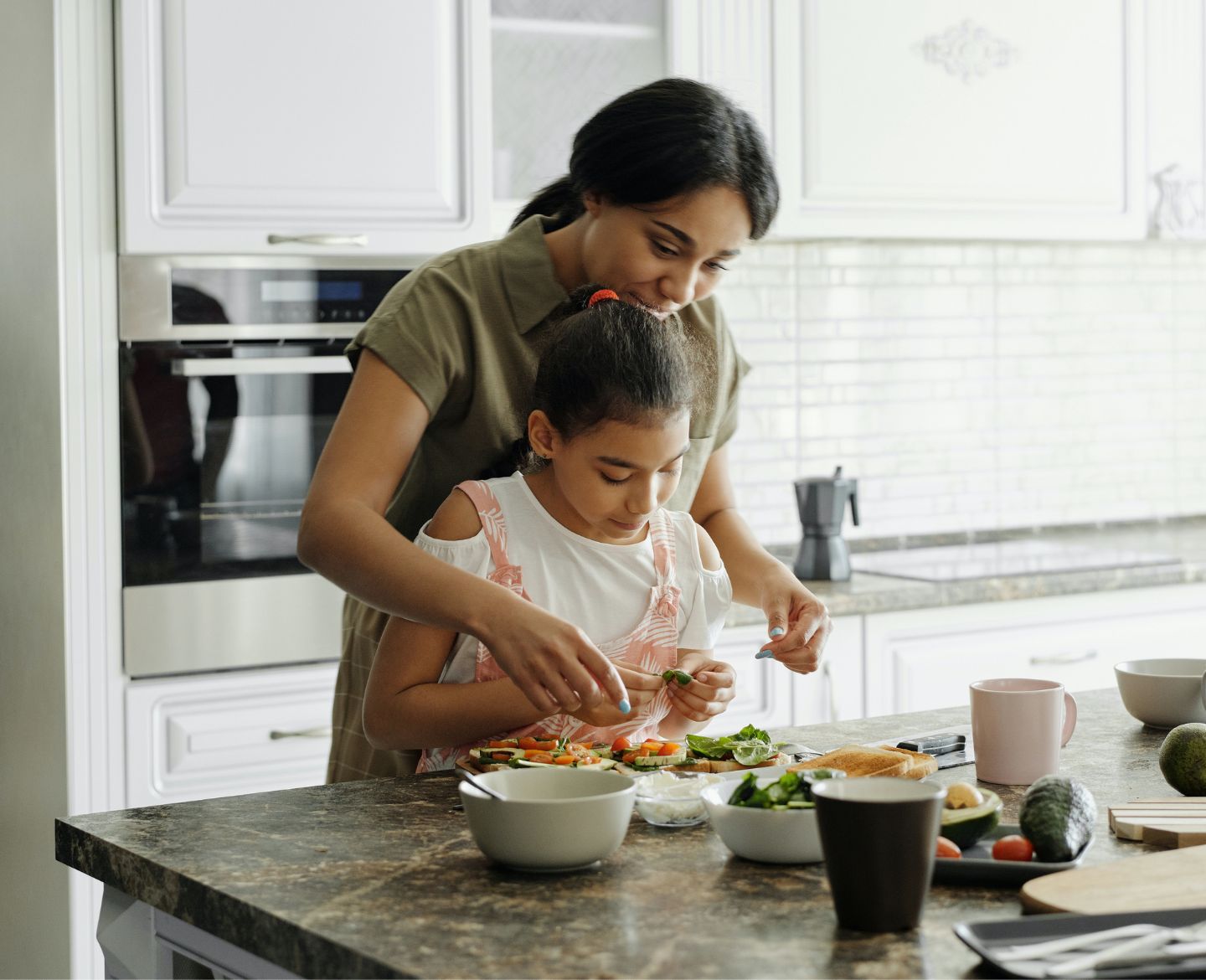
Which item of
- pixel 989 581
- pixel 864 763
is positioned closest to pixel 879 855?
pixel 864 763

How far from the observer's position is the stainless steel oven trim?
2732 millimetres

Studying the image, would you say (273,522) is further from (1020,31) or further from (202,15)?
(1020,31)

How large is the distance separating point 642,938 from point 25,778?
6.58 feet

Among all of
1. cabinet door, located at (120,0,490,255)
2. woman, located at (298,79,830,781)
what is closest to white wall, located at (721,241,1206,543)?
cabinet door, located at (120,0,490,255)

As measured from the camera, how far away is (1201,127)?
3834 mm

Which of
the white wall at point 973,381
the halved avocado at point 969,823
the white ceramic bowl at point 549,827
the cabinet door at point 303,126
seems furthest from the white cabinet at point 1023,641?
the white ceramic bowl at point 549,827

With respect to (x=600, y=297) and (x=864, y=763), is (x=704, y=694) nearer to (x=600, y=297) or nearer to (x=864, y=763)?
(x=864, y=763)

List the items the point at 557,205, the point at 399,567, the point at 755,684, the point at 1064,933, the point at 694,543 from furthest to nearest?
the point at 755,684 → the point at 557,205 → the point at 694,543 → the point at 399,567 → the point at 1064,933

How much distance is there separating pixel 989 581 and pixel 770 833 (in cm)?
219

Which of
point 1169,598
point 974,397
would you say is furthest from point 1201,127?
point 1169,598

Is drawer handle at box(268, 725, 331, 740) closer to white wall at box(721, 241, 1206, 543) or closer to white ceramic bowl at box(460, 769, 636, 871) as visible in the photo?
white wall at box(721, 241, 1206, 543)

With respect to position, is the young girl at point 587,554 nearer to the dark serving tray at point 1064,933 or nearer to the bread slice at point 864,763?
the bread slice at point 864,763

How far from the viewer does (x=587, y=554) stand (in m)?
1.76

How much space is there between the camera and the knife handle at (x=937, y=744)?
5.22 feet
